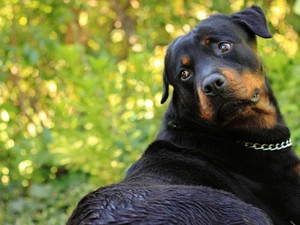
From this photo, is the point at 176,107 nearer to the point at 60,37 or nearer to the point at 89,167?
the point at 89,167

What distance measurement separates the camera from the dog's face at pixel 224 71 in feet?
12.0

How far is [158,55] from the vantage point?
20.3 feet

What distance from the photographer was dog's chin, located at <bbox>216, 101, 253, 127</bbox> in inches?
146

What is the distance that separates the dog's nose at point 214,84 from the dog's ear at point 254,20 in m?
0.54

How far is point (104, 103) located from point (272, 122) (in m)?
1.95

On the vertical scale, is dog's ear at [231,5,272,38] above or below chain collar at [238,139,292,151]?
above

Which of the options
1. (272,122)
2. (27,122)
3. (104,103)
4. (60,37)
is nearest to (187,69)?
(272,122)

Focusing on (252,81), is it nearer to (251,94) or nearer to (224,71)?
(251,94)

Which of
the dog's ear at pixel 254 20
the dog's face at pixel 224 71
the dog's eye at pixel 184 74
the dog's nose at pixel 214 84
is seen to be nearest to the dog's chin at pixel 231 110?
the dog's face at pixel 224 71

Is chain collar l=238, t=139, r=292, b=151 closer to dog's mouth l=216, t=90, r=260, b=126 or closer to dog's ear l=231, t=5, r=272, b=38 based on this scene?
dog's mouth l=216, t=90, r=260, b=126

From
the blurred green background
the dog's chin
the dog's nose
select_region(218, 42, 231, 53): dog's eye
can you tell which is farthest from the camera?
the blurred green background

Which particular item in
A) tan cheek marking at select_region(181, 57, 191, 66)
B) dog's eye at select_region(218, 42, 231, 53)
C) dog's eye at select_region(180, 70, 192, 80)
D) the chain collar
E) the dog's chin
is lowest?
the chain collar

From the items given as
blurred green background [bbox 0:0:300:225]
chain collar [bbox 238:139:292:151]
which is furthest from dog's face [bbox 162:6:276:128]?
blurred green background [bbox 0:0:300:225]

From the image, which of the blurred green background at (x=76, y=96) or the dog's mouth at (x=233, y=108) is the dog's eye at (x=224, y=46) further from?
the blurred green background at (x=76, y=96)
